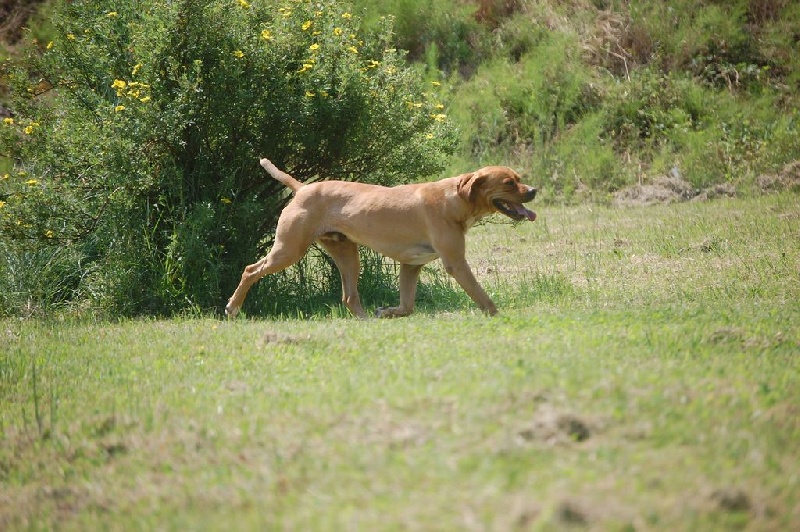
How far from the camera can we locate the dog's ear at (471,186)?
10133mm

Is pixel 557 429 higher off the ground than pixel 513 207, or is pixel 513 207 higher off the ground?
pixel 513 207

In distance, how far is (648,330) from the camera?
777 cm

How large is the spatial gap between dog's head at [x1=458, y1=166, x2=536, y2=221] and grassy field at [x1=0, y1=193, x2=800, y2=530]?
1.15m

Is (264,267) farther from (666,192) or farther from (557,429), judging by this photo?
(666,192)

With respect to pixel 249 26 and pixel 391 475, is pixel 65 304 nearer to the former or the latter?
pixel 249 26

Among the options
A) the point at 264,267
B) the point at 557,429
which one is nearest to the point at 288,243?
the point at 264,267

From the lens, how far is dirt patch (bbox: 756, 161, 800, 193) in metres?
19.2

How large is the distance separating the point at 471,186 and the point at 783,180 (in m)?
11.4

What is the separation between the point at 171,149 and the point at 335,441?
686cm

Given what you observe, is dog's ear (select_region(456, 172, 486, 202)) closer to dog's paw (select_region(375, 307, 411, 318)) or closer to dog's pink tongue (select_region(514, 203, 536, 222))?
dog's pink tongue (select_region(514, 203, 536, 222))

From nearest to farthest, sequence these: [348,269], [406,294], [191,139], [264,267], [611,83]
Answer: [264,267] < [406,294] < [348,269] < [191,139] < [611,83]

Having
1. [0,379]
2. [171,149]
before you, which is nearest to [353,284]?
[171,149]

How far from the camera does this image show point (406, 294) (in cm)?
1082

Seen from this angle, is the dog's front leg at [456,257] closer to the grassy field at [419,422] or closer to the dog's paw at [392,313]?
the grassy field at [419,422]
